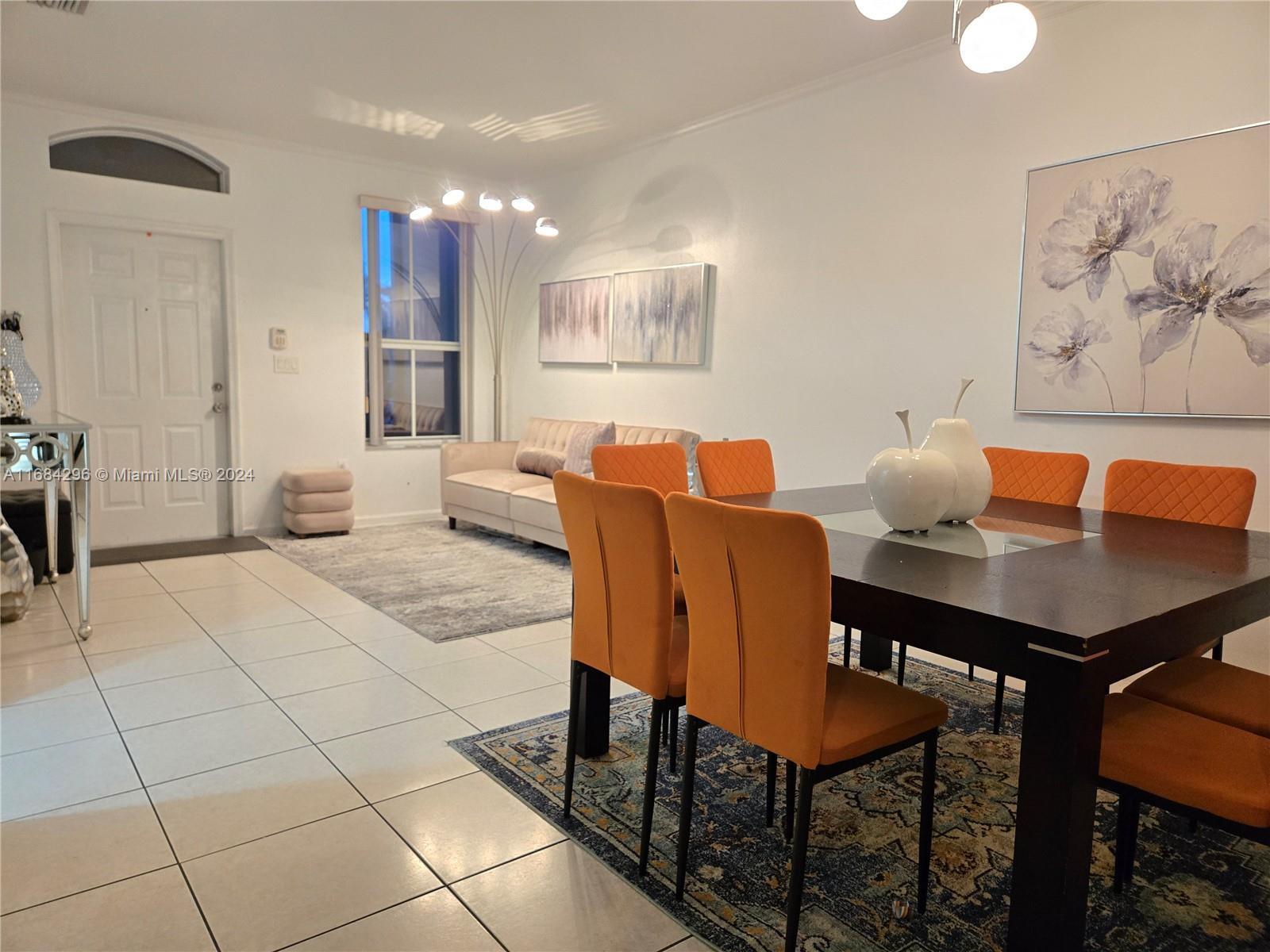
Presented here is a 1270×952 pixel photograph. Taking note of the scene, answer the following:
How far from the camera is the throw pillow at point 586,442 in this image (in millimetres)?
5559

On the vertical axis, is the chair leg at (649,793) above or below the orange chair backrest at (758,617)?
below

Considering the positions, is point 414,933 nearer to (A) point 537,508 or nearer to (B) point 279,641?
(B) point 279,641

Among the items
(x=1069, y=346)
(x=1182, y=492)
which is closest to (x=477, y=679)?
(x=1182, y=492)

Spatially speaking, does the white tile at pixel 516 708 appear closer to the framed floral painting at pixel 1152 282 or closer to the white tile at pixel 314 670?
the white tile at pixel 314 670

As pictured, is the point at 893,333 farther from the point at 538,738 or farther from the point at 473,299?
the point at 473,299

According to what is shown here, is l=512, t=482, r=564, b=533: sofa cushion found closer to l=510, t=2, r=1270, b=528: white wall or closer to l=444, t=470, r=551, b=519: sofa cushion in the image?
l=444, t=470, r=551, b=519: sofa cushion

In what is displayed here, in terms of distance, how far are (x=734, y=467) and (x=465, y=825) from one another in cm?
158

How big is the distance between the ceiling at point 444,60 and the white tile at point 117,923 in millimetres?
3458

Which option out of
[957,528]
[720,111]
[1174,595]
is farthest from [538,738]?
[720,111]

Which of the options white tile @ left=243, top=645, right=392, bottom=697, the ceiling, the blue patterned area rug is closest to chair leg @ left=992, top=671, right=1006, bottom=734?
the blue patterned area rug

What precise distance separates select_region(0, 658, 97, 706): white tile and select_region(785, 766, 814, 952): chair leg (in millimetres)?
2689

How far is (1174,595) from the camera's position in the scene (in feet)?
5.20

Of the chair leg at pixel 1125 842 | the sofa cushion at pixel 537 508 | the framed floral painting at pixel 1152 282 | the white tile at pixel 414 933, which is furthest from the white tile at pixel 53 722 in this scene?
the framed floral painting at pixel 1152 282

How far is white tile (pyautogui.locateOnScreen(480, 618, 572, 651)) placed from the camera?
12.0 ft
